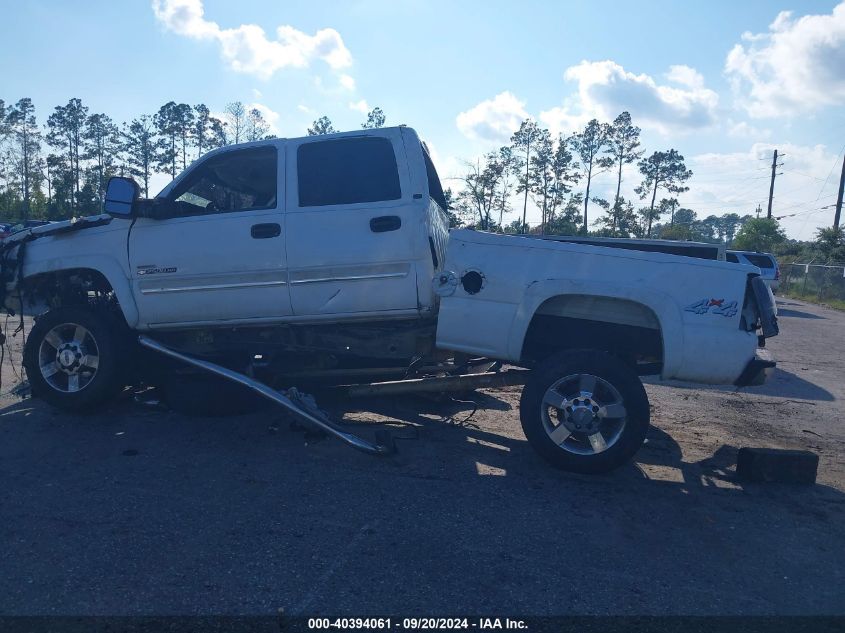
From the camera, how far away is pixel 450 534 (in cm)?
395

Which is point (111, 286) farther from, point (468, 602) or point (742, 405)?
point (742, 405)

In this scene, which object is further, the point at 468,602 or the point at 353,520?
the point at 353,520

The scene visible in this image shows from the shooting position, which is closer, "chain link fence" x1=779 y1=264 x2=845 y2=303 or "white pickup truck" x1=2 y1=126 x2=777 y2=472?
"white pickup truck" x1=2 y1=126 x2=777 y2=472

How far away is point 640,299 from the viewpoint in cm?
486

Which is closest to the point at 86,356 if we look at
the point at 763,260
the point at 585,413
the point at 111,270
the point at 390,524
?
the point at 111,270

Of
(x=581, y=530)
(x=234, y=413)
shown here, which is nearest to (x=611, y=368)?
(x=581, y=530)

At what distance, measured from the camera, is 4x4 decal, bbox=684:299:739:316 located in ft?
15.8

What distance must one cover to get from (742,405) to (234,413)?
220 inches

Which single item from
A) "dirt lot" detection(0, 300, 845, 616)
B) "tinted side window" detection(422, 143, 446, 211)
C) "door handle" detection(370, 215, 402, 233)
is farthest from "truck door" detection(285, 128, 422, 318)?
"dirt lot" detection(0, 300, 845, 616)

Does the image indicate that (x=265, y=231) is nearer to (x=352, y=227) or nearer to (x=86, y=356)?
(x=352, y=227)

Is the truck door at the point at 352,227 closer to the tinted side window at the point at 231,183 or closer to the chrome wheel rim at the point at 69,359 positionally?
the tinted side window at the point at 231,183

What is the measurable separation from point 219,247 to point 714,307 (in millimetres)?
3853

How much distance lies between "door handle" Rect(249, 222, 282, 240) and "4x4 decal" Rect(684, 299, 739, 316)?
320cm

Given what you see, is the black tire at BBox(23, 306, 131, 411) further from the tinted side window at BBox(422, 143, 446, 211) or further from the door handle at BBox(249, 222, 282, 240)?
the tinted side window at BBox(422, 143, 446, 211)
